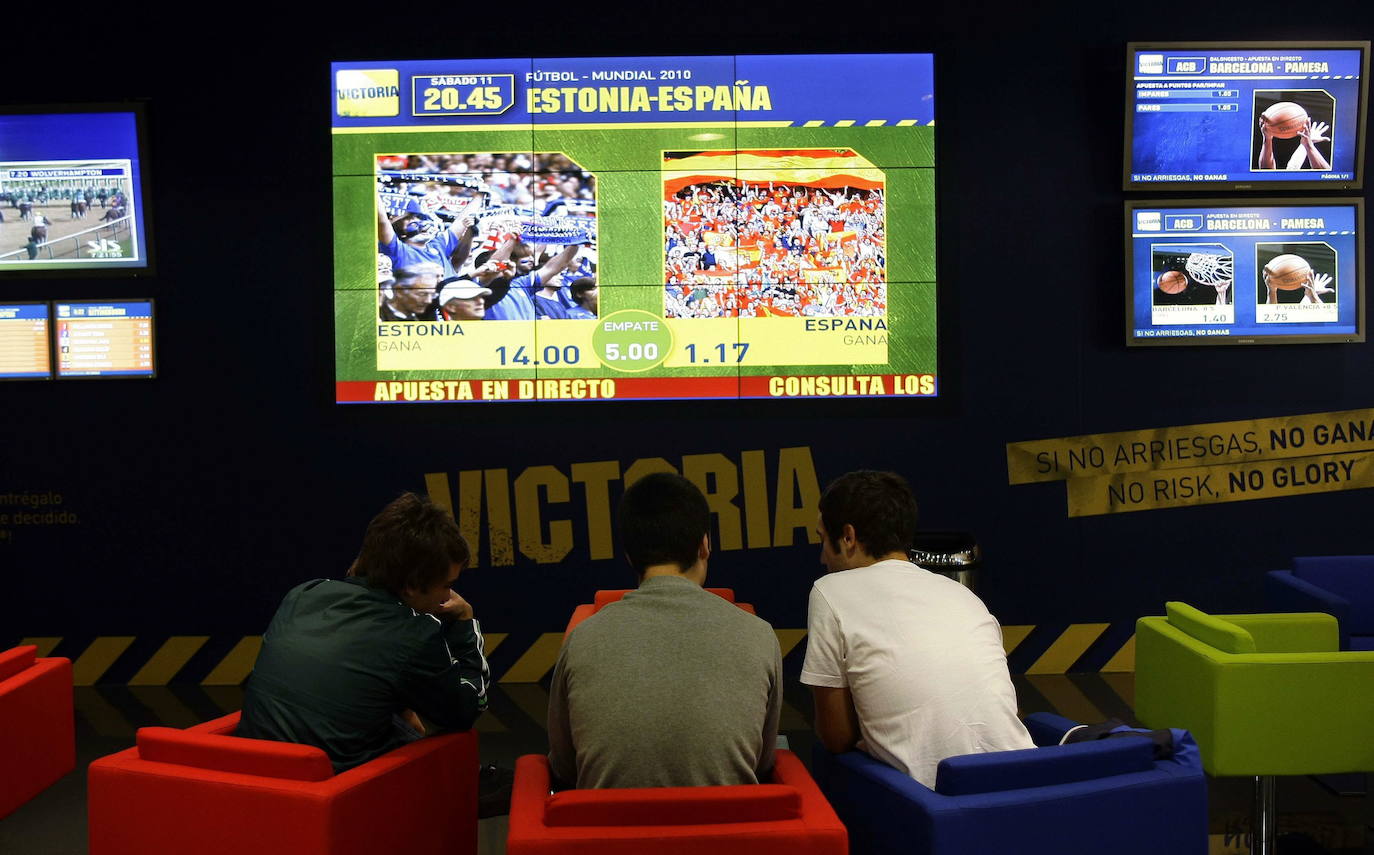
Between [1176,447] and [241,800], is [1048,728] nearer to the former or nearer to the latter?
[241,800]

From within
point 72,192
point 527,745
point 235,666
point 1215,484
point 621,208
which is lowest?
point 527,745

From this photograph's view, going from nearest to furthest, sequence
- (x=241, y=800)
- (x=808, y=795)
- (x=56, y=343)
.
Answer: (x=808, y=795) → (x=241, y=800) → (x=56, y=343)

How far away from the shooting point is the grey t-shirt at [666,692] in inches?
82.0

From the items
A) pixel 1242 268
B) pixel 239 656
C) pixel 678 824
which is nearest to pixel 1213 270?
pixel 1242 268

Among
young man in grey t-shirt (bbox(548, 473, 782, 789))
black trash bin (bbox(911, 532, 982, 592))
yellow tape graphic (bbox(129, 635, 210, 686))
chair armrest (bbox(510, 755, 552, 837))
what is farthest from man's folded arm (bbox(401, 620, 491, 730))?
yellow tape graphic (bbox(129, 635, 210, 686))

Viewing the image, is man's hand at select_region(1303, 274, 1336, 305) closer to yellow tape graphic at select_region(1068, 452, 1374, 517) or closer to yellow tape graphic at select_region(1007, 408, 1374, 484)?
yellow tape graphic at select_region(1007, 408, 1374, 484)

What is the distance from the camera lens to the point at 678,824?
6.53 ft

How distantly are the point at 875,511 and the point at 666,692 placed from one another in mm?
775

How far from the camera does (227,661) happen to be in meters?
5.22

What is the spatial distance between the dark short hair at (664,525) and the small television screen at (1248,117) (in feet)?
11.9

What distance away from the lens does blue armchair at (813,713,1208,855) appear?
6.97ft

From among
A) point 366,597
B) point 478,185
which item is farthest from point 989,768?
point 478,185

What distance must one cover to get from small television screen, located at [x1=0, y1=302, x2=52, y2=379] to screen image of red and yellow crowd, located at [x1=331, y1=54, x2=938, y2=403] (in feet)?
4.57

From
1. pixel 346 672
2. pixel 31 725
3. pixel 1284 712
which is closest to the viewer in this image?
pixel 346 672
